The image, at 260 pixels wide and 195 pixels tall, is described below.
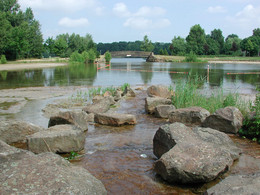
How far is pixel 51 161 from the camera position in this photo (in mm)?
4102

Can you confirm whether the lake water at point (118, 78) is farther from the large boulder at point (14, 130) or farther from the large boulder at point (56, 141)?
the large boulder at point (14, 130)

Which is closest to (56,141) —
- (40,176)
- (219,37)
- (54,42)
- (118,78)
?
(40,176)

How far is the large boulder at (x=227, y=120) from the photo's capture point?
784 centimetres

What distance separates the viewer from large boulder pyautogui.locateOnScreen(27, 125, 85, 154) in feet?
20.5

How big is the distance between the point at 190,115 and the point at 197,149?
3991mm

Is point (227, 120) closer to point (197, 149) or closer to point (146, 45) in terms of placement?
point (197, 149)

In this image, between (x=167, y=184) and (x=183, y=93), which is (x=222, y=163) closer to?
(x=167, y=184)

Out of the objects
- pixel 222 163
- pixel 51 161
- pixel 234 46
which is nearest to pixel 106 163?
pixel 51 161

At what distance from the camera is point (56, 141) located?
6.32m

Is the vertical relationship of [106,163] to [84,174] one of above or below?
below

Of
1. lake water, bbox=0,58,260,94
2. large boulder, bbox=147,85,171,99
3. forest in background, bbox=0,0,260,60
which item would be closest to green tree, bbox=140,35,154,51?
forest in background, bbox=0,0,260,60

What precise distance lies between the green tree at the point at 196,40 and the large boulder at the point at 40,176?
114010 mm

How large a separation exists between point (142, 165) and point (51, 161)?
2.34 m

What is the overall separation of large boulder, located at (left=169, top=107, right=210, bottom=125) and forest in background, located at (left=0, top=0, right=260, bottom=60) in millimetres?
59417
